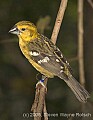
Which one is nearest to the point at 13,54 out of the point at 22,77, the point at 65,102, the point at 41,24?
the point at 22,77

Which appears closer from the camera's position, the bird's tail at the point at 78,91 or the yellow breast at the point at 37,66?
the bird's tail at the point at 78,91

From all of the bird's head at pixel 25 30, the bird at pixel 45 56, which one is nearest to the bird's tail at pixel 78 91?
the bird at pixel 45 56

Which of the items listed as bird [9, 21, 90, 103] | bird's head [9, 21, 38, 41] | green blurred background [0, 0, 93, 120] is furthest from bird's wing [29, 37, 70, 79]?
green blurred background [0, 0, 93, 120]

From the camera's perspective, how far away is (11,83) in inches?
233

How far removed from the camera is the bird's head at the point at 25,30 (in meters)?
4.41

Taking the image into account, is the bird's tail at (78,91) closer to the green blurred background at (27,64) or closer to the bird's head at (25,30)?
the bird's head at (25,30)

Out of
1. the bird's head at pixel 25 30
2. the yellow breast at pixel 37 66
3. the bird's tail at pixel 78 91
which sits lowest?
the bird's tail at pixel 78 91

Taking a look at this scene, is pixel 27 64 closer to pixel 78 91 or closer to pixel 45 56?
pixel 45 56

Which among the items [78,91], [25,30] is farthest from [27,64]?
[78,91]

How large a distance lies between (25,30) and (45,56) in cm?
29

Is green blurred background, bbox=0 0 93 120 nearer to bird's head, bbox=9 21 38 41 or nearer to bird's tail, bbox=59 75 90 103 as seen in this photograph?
bird's head, bbox=9 21 38 41

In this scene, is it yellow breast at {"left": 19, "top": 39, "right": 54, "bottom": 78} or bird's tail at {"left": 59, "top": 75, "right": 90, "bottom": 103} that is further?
yellow breast at {"left": 19, "top": 39, "right": 54, "bottom": 78}

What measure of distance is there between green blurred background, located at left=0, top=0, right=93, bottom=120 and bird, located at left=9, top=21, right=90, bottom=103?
779 millimetres

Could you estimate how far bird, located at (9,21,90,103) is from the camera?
4.25 metres
